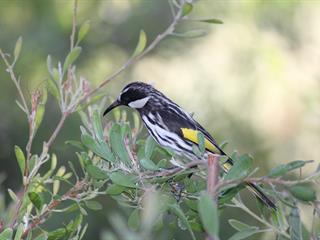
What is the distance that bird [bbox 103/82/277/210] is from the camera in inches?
106

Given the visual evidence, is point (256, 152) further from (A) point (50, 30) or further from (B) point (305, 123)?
(A) point (50, 30)

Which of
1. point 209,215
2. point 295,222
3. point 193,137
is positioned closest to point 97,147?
point 295,222

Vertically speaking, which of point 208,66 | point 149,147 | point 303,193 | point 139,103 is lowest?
point 208,66

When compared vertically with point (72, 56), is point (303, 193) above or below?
above

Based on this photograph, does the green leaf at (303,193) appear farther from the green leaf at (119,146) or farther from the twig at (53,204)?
the twig at (53,204)

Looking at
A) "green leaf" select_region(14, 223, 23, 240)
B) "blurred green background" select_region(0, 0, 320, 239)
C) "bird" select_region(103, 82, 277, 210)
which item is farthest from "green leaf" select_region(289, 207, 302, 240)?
"blurred green background" select_region(0, 0, 320, 239)

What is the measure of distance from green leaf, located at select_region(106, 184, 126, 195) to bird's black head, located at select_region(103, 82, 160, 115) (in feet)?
4.24

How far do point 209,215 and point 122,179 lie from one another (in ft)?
1.90

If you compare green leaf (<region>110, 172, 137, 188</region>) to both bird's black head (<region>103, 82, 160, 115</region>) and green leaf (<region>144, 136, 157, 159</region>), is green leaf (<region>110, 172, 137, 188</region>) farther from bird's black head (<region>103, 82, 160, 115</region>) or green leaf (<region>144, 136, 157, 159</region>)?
bird's black head (<region>103, 82, 160, 115</region>)

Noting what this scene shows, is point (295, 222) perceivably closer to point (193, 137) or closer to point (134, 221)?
point (134, 221)

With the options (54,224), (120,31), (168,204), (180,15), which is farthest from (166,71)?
(168,204)

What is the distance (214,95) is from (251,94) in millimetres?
224

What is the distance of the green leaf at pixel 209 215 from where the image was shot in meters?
1.19

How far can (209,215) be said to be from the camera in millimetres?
1213
